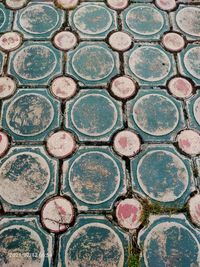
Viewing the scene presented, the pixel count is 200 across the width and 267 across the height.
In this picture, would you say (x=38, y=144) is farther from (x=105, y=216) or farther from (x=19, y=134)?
(x=105, y=216)

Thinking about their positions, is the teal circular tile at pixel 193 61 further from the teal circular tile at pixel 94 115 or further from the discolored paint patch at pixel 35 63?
the discolored paint patch at pixel 35 63

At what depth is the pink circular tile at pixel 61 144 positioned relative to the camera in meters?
1.39

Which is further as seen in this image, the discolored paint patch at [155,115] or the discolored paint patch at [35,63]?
the discolored paint patch at [35,63]

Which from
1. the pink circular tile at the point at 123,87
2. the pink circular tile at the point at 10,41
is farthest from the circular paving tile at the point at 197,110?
the pink circular tile at the point at 10,41

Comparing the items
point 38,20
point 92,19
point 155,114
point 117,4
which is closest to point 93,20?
point 92,19

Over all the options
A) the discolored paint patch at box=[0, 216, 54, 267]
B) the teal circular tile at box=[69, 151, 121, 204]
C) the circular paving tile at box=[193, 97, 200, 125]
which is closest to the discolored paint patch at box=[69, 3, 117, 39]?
the circular paving tile at box=[193, 97, 200, 125]

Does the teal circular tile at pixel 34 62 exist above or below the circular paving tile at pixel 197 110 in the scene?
above

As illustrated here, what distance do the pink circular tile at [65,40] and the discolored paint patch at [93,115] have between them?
30 cm

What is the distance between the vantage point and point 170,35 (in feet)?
5.77

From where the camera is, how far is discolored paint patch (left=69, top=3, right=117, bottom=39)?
1761 mm

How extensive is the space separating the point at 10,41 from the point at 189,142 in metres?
1.03

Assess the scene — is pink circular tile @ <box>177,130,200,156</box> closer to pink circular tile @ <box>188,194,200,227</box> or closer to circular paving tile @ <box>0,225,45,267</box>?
pink circular tile @ <box>188,194,200,227</box>

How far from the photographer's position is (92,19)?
1.81 meters

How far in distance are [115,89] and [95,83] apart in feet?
0.34
